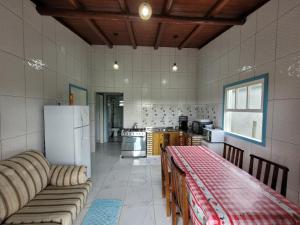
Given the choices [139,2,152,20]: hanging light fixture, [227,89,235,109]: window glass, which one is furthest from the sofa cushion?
[227,89,235,109]: window glass

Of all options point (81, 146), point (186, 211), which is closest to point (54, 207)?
point (81, 146)

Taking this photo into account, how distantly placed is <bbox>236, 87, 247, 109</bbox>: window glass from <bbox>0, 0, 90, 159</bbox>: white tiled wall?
138 inches

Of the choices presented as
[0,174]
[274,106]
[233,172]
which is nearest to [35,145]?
[0,174]

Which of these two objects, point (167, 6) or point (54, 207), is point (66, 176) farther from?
point (167, 6)

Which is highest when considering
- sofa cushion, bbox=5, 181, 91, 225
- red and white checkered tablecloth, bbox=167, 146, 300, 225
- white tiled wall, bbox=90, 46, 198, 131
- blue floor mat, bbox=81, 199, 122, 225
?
white tiled wall, bbox=90, 46, 198, 131

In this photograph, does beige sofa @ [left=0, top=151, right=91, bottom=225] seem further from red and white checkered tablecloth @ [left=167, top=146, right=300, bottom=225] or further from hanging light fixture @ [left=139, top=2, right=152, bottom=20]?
hanging light fixture @ [left=139, top=2, right=152, bottom=20]

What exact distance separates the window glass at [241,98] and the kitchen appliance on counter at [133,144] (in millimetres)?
2457

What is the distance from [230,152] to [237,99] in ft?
3.93

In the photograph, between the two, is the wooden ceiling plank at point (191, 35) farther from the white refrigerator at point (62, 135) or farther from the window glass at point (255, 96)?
the white refrigerator at point (62, 135)

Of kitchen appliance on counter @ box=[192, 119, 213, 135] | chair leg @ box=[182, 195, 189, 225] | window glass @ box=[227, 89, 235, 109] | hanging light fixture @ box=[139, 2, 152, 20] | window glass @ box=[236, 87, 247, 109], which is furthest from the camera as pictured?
kitchen appliance on counter @ box=[192, 119, 213, 135]

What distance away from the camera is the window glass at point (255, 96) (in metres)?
2.53

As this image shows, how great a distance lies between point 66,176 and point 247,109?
303 cm

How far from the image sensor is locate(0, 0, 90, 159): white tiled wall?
1.93m

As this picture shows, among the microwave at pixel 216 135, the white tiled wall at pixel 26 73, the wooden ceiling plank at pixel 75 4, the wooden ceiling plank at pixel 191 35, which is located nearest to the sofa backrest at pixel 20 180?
the white tiled wall at pixel 26 73
